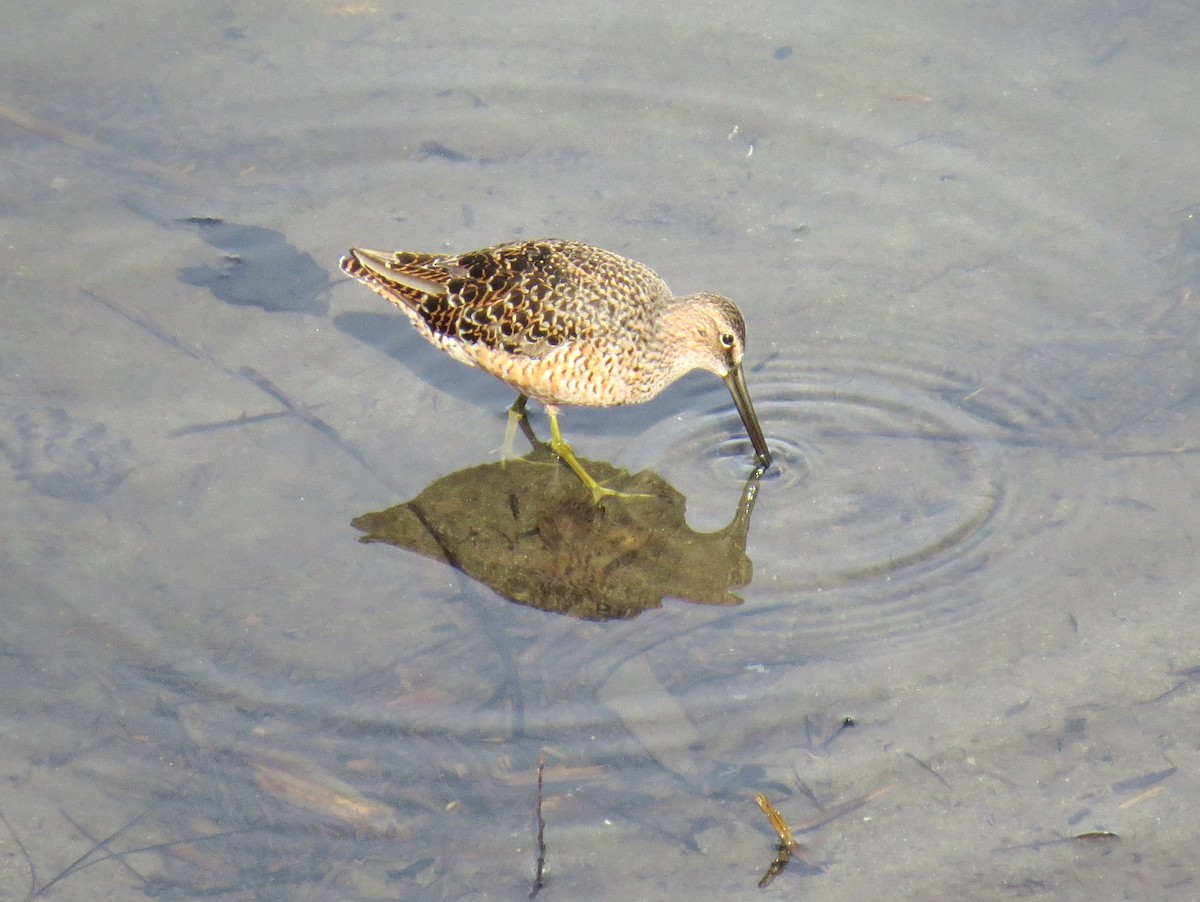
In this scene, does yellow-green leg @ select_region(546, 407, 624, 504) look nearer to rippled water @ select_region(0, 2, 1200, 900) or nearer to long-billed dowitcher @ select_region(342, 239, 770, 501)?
long-billed dowitcher @ select_region(342, 239, 770, 501)

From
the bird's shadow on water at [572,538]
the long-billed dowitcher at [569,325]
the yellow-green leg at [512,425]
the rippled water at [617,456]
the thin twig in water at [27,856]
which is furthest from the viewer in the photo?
the yellow-green leg at [512,425]

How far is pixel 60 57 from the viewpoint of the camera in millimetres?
8258

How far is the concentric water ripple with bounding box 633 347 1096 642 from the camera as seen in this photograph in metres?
5.50

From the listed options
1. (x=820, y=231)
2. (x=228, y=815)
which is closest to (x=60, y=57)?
(x=820, y=231)

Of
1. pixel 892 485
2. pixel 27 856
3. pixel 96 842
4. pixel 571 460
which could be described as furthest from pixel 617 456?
pixel 27 856

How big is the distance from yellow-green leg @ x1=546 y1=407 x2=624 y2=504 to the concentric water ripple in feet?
1.33

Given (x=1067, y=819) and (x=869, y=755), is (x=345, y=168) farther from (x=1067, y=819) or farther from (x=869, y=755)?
(x=1067, y=819)

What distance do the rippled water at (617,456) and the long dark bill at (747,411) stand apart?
0.11 m

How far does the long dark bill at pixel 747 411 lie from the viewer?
6.15 meters

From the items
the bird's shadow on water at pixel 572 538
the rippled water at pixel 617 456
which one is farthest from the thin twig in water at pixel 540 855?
the bird's shadow on water at pixel 572 538

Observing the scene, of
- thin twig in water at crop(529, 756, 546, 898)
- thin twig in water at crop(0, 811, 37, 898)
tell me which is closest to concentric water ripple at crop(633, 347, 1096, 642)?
thin twig in water at crop(529, 756, 546, 898)

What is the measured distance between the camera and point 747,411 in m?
6.22

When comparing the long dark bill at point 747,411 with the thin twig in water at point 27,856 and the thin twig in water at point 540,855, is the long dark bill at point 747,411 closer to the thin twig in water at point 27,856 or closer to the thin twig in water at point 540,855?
the thin twig in water at point 540,855

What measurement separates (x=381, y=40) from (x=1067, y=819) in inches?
246
